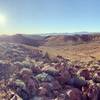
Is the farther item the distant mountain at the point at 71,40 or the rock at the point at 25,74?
the distant mountain at the point at 71,40

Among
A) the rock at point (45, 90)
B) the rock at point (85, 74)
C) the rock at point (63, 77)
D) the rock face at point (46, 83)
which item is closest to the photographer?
the rock face at point (46, 83)

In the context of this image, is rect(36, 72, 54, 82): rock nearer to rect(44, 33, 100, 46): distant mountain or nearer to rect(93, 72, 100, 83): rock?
rect(93, 72, 100, 83): rock

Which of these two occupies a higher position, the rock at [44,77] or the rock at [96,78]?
the rock at [44,77]

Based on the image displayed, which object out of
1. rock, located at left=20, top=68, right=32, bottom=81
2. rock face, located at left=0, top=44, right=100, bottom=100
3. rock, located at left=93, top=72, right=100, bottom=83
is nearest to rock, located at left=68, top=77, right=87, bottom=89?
rock face, located at left=0, top=44, right=100, bottom=100

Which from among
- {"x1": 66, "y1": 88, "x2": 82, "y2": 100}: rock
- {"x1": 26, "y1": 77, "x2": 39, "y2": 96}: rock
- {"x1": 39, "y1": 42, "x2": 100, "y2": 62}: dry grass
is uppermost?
{"x1": 26, "y1": 77, "x2": 39, "y2": 96}: rock

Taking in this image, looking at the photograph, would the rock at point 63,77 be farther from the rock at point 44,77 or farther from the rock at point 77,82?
the rock at point 44,77

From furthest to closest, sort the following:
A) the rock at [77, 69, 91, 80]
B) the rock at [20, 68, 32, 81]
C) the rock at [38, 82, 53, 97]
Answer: the rock at [77, 69, 91, 80], the rock at [20, 68, 32, 81], the rock at [38, 82, 53, 97]

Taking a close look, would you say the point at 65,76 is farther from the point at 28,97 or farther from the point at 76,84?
the point at 28,97

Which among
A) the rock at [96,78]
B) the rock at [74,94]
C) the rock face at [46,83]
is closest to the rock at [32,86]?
the rock face at [46,83]

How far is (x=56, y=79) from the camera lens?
52.6 feet

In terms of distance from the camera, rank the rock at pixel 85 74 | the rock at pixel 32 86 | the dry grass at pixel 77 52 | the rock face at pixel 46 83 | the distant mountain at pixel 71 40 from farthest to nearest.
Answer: the distant mountain at pixel 71 40
the dry grass at pixel 77 52
the rock at pixel 85 74
the rock at pixel 32 86
the rock face at pixel 46 83

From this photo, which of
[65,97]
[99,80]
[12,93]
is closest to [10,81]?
[12,93]

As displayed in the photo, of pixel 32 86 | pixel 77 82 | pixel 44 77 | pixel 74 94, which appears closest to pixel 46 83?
pixel 44 77

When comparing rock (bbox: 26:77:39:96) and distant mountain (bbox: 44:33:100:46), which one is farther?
distant mountain (bbox: 44:33:100:46)
